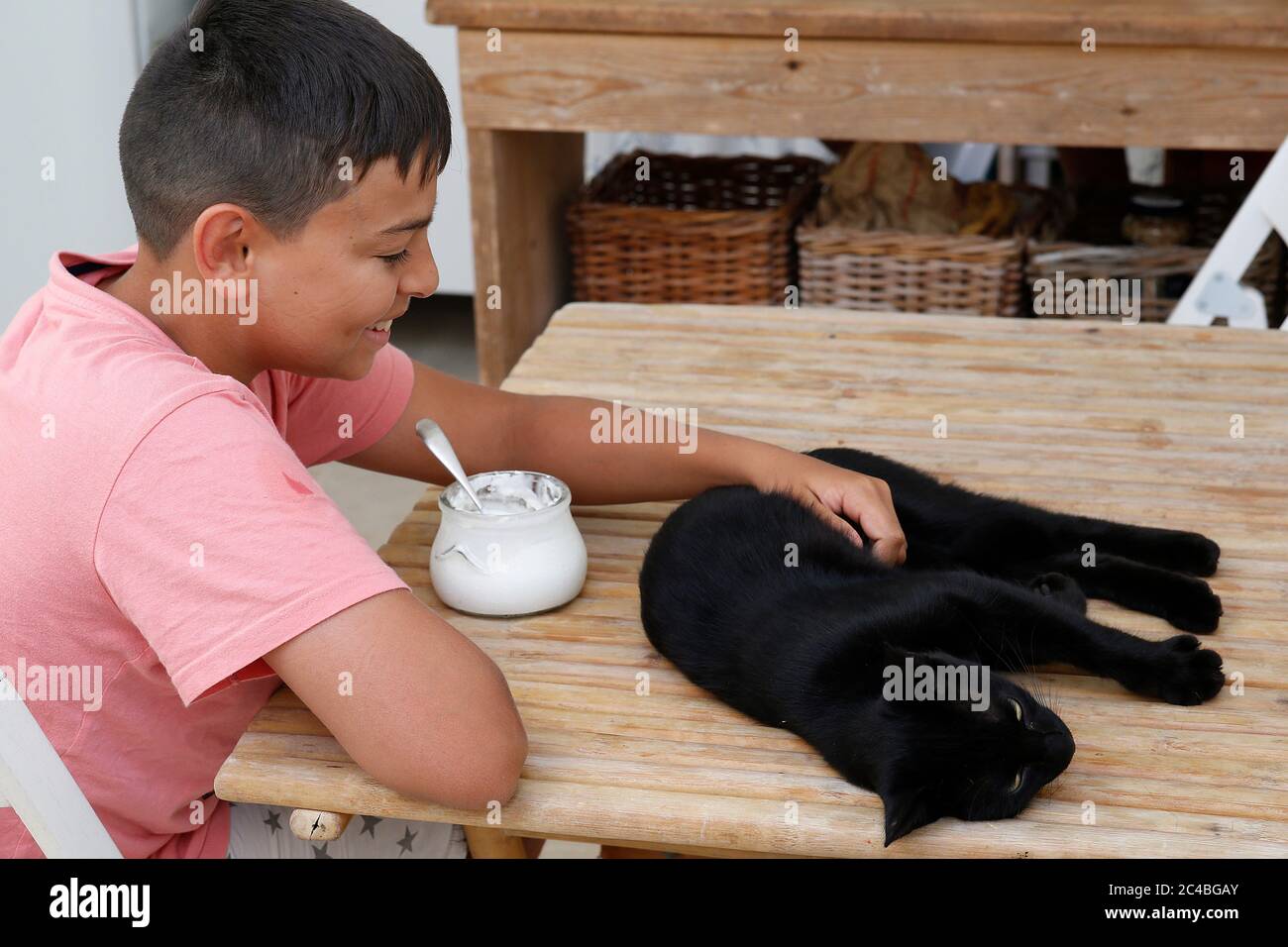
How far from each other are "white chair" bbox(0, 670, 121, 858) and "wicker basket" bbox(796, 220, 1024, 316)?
2078 millimetres

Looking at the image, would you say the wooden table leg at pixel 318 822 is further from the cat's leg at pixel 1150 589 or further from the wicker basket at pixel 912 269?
the wicker basket at pixel 912 269

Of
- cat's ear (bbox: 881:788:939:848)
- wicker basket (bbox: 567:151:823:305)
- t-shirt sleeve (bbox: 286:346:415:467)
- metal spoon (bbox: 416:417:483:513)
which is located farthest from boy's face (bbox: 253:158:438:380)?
wicker basket (bbox: 567:151:823:305)

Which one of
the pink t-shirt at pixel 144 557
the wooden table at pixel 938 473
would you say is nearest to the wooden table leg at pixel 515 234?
the wooden table at pixel 938 473

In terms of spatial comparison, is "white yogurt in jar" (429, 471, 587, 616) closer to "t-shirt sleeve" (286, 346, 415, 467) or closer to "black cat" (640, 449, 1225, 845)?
"black cat" (640, 449, 1225, 845)

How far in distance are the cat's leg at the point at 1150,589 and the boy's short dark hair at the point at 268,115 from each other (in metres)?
0.63

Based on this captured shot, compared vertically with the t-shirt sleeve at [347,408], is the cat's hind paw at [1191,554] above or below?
below

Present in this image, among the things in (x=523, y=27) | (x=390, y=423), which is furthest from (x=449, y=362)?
(x=390, y=423)

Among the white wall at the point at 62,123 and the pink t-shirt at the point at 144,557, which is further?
the white wall at the point at 62,123

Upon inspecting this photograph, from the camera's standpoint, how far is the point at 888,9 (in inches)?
89.8

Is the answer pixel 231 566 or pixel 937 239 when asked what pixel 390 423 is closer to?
pixel 231 566

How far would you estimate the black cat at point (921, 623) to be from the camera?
0.82 metres

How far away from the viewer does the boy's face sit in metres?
0.90

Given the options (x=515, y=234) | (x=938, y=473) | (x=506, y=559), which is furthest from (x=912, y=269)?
(x=506, y=559)
